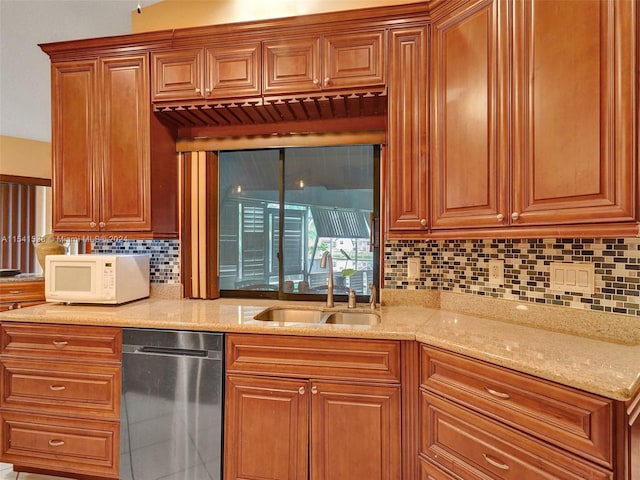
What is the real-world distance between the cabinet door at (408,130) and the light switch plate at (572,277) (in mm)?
606

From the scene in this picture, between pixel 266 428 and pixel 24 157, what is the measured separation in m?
5.44

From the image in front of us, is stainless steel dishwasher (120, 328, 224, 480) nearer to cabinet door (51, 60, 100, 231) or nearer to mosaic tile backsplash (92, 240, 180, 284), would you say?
mosaic tile backsplash (92, 240, 180, 284)

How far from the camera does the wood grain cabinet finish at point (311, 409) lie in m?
1.61

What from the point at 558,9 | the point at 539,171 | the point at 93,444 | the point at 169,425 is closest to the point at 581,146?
the point at 539,171

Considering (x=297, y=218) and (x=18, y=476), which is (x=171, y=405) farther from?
(x=297, y=218)

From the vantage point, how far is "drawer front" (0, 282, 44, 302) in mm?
4129

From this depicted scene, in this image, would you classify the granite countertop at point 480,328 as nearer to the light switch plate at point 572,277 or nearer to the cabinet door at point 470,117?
the light switch plate at point 572,277

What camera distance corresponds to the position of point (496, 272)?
1.87 m

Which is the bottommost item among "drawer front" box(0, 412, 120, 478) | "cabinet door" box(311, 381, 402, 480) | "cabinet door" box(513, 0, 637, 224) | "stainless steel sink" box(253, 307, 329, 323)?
"drawer front" box(0, 412, 120, 478)

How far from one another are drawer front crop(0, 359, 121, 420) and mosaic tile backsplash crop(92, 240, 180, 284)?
74cm

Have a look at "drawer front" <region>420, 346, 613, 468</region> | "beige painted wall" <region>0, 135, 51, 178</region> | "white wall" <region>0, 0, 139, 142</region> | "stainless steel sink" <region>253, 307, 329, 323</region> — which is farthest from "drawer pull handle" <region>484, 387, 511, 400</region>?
"beige painted wall" <region>0, 135, 51, 178</region>

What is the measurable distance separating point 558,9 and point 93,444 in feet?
9.22

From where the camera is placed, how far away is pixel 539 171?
1397 millimetres

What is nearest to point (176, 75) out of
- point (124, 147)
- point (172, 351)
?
point (124, 147)
